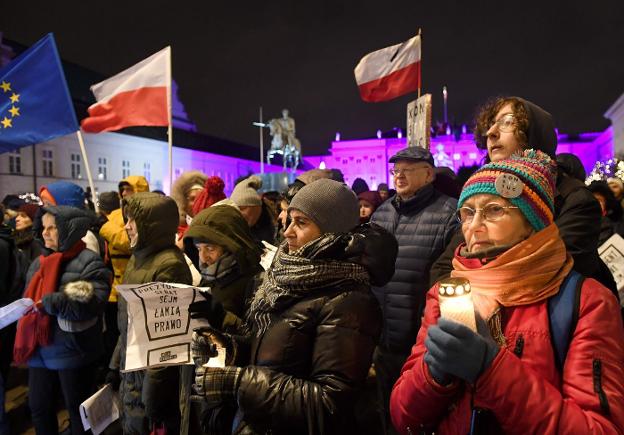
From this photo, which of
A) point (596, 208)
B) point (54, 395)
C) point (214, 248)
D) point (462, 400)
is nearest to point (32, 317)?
Result: point (54, 395)

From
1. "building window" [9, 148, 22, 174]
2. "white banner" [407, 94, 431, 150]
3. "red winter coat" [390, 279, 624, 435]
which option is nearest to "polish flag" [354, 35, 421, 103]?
"white banner" [407, 94, 431, 150]

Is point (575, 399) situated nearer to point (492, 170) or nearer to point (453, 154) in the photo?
point (492, 170)

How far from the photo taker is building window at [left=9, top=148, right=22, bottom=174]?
2741cm

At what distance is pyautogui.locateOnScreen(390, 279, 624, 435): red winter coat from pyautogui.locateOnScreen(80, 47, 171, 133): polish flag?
5869mm

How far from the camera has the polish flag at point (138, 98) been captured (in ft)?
21.1

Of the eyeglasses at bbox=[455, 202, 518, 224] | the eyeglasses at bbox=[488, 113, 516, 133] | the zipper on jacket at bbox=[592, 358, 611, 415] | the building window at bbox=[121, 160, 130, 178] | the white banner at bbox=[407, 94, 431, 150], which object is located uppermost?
the building window at bbox=[121, 160, 130, 178]

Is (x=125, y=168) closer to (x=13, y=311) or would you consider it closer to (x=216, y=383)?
(x=13, y=311)

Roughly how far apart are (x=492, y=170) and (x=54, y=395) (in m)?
4.13

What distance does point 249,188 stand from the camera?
5.21 meters

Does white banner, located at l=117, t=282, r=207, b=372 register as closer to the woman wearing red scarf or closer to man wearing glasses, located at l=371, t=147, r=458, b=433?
the woman wearing red scarf

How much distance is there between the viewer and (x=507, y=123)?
2334 mm

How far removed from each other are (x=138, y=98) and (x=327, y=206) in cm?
529

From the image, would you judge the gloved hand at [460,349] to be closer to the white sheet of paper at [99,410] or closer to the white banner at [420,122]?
the white sheet of paper at [99,410]

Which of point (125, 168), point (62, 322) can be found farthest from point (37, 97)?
point (125, 168)
